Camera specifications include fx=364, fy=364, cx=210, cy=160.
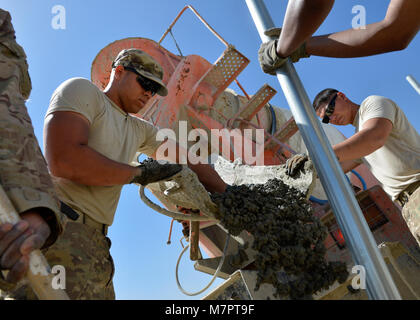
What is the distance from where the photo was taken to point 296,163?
2.88 m

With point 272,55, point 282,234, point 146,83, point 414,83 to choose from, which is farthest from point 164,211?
point 414,83

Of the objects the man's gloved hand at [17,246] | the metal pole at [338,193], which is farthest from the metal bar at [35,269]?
the metal pole at [338,193]

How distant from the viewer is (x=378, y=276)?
5.07 feet

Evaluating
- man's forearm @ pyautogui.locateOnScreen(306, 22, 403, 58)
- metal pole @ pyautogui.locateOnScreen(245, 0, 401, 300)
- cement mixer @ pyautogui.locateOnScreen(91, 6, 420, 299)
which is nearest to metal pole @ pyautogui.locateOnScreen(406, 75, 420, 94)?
cement mixer @ pyautogui.locateOnScreen(91, 6, 420, 299)

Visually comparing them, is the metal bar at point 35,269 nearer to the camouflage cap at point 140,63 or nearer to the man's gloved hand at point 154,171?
the man's gloved hand at point 154,171

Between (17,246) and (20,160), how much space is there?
0.32 m

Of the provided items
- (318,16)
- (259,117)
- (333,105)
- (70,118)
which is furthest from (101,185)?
(259,117)

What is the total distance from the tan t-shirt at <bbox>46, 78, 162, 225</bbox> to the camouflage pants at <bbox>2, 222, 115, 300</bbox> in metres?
0.14

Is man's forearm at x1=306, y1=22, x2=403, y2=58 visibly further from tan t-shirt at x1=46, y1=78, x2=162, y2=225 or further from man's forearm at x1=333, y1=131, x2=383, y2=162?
tan t-shirt at x1=46, y1=78, x2=162, y2=225

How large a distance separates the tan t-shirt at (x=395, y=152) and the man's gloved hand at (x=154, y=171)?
6.53 feet

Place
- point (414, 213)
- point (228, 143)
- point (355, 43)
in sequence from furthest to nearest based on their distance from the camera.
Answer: point (228, 143)
point (414, 213)
point (355, 43)

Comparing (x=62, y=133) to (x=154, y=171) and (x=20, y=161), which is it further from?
(x=20, y=161)

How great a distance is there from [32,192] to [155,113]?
4151mm

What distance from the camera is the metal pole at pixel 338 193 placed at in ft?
5.09
